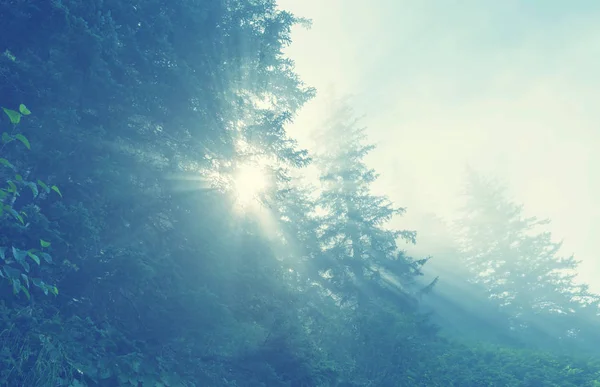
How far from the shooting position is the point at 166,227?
8984 mm

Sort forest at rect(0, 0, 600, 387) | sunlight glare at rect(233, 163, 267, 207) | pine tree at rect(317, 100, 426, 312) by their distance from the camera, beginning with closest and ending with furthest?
forest at rect(0, 0, 600, 387) < sunlight glare at rect(233, 163, 267, 207) < pine tree at rect(317, 100, 426, 312)

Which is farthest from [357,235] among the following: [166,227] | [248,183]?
[166,227]

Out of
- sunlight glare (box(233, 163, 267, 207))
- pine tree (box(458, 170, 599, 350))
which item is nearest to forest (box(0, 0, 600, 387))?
sunlight glare (box(233, 163, 267, 207))

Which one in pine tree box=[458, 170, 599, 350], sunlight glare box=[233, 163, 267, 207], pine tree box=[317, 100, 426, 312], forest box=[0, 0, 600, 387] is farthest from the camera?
pine tree box=[458, 170, 599, 350]

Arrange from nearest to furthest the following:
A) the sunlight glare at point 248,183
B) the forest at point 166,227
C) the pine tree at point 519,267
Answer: the forest at point 166,227
the sunlight glare at point 248,183
the pine tree at point 519,267

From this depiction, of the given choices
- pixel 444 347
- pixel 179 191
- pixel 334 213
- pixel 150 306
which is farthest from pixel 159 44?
pixel 444 347

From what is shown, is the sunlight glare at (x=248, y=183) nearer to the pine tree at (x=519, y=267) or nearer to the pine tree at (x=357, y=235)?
the pine tree at (x=357, y=235)

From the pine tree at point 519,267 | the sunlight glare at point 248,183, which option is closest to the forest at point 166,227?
the sunlight glare at point 248,183

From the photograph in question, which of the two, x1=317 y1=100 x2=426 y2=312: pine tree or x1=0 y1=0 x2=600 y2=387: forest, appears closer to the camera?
x1=0 y1=0 x2=600 y2=387: forest

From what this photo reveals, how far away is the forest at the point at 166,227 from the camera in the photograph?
5.41 metres

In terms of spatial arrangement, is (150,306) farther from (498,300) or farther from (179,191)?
(498,300)

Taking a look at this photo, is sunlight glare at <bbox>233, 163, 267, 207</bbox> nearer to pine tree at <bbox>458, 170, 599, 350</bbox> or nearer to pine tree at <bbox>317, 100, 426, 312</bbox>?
pine tree at <bbox>317, 100, 426, 312</bbox>

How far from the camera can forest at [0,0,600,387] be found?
5.41 meters

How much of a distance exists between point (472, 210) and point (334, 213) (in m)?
20.9
